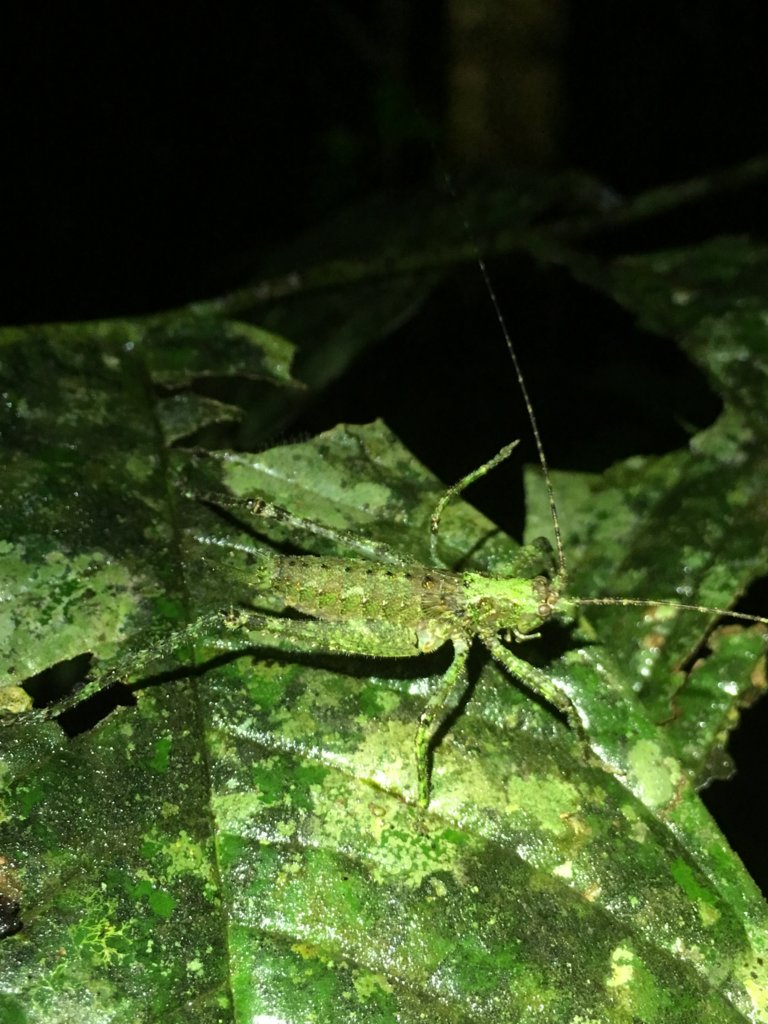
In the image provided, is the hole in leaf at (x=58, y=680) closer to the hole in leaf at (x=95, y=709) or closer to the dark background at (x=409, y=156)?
the hole in leaf at (x=95, y=709)

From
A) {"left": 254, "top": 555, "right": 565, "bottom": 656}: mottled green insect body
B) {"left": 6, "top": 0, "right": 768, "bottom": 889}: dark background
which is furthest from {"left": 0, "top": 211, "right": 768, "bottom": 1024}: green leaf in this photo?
{"left": 6, "top": 0, "right": 768, "bottom": 889}: dark background

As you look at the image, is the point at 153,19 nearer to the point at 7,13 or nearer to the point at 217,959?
the point at 7,13

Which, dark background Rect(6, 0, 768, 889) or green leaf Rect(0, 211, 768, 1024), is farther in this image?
dark background Rect(6, 0, 768, 889)

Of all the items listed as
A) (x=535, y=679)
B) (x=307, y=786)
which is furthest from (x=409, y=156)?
(x=307, y=786)

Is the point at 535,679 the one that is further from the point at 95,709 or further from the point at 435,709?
the point at 95,709

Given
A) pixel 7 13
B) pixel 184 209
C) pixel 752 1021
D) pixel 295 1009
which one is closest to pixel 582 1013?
pixel 752 1021

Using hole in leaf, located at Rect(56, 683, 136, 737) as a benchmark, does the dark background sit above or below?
above

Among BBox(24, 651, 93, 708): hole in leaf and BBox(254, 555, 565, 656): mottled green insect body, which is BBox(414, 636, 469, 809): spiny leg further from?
BBox(24, 651, 93, 708): hole in leaf
